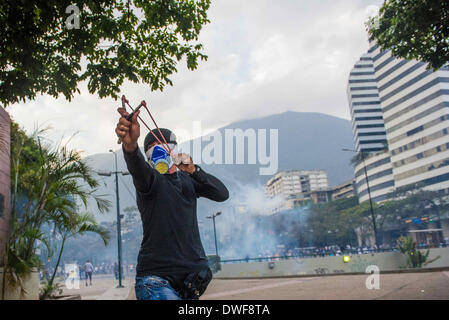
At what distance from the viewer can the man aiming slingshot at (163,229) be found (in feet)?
4.92

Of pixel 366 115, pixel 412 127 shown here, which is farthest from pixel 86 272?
pixel 366 115

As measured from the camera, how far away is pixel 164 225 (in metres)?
1.62

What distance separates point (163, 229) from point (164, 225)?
18 millimetres

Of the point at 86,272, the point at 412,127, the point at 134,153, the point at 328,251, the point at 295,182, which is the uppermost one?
the point at 412,127

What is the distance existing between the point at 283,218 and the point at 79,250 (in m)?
42.9

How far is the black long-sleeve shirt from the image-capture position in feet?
5.09

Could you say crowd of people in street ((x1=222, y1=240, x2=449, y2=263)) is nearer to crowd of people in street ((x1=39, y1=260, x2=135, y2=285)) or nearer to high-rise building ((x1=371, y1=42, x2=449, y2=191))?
crowd of people in street ((x1=39, y1=260, x2=135, y2=285))

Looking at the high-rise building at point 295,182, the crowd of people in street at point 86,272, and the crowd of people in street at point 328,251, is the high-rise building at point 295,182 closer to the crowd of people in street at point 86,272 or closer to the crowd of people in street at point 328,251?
the crowd of people in street at point 328,251

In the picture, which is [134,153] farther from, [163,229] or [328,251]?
[328,251]

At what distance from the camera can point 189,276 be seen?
5.20 feet

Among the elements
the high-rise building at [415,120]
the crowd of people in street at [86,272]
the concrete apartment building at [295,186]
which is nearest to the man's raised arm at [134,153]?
the crowd of people in street at [86,272]

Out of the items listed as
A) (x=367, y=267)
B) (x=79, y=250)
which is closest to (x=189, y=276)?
(x=367, y=267)

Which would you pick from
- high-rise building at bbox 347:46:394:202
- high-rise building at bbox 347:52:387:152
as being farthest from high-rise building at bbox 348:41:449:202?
high-rise building at bbox 347:52:387:152

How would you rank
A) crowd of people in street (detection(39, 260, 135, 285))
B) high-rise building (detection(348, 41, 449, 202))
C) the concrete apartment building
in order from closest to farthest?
1. crowd of people in street (detection(39, 260, 135, 285))
2. high-rise building (detection(348, 41, 449, 202))
3. the concrete apartment building
